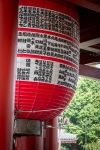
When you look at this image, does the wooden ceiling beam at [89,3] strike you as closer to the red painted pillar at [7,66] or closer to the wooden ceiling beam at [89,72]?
the red painted pillar at [7,66]

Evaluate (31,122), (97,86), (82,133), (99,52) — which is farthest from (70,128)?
(31,122)

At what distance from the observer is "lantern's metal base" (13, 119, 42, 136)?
2377mm

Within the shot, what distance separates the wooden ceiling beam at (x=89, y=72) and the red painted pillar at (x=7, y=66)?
8.22 feet

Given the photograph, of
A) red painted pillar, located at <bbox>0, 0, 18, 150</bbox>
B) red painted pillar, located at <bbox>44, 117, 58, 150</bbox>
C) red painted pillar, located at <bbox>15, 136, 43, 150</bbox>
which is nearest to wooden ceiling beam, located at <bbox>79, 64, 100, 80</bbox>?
red painted pillar, located at <bbox>44, 117, 58, 150</bbox>

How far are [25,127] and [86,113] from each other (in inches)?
663

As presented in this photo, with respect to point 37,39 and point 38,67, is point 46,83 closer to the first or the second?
point 38,67

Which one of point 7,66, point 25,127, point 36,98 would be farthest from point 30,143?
point 7,66

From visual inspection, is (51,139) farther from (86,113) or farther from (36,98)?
(86,113)

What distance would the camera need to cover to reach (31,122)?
8.03ft

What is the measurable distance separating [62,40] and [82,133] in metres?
17.5

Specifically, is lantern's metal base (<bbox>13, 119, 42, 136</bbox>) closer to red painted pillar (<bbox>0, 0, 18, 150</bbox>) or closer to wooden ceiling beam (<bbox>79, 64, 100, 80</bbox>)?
red painted pillar (<bbox>0, 0, 18, 150</bbox>)

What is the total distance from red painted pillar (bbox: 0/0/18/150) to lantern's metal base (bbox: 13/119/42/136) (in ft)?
1.26

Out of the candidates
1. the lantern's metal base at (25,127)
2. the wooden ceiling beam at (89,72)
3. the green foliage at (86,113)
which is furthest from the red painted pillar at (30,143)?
the green foliage at (86,113)

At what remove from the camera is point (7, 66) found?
2023 millimetres
